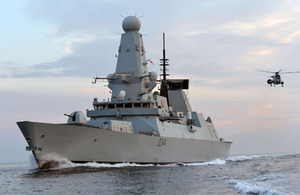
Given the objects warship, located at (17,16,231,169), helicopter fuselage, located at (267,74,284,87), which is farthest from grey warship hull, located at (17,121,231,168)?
helicopter fuselage, located at (267,74,284,87)

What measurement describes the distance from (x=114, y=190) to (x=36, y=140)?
836cm

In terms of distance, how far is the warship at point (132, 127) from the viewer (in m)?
23.0

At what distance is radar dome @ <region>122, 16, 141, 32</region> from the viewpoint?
34750 millimetres

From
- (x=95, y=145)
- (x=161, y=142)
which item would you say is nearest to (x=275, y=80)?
(x=161, y=142)

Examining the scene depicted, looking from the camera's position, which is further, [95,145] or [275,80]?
[275,80]

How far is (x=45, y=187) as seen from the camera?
16641 mm

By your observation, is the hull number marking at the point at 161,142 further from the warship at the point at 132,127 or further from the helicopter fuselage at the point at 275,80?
the helicopter fuselage at the point at 275,80

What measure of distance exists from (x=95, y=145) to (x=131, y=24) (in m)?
14.2

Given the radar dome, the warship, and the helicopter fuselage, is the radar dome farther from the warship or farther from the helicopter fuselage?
the helicopter fuselage

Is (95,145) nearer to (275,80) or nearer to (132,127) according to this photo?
(132,127)

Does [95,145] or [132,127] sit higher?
[132,127]

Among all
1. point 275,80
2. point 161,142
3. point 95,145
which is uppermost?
point 275,80

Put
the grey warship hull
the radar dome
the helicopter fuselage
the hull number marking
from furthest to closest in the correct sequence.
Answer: the radar dome, the hull number marking, the helicopter fuselage, the grey warship hull

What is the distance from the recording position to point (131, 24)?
114 feet
